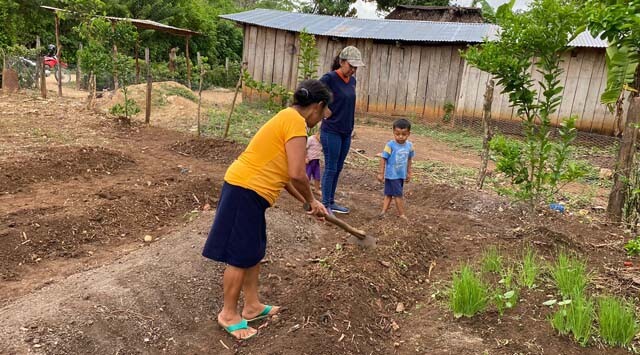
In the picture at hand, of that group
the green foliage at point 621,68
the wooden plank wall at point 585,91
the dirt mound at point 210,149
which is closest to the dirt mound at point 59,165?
the dirt mound at point 210,149

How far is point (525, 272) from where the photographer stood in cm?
345

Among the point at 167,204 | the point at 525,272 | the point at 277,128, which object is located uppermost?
the point at 277,128

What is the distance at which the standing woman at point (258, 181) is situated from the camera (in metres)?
2.77

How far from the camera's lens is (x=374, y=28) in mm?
13688

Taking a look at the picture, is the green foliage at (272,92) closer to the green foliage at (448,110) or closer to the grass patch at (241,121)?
the grass patch at (241,121)

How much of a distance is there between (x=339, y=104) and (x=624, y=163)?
307 cm

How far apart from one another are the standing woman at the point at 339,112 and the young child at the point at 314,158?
757 millimetres

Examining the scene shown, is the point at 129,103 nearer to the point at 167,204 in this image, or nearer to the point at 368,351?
the point at 167,204

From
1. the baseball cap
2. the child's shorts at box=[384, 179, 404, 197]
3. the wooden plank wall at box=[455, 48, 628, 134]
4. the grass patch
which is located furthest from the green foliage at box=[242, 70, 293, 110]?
the wooden plank wall at box=[455, 48, 628, 134]

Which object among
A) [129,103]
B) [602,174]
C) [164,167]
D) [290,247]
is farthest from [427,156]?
[129,103]

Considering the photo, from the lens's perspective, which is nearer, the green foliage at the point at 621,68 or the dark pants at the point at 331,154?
the dark pants at the point at 331,154

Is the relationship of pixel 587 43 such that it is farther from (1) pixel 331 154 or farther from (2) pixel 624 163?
(1) pixel 331 154

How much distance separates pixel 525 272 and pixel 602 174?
610 centimetres

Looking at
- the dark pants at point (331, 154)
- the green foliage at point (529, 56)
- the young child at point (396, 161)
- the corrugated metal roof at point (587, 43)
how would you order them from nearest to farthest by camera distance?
the green foliage at point (529, 56)
the dark pants at point (331, 154)
the young child at point (396, 161)
the corrugated metal roof at point (587, 43)
